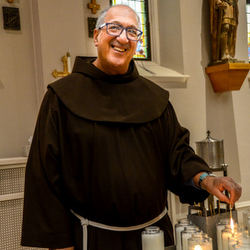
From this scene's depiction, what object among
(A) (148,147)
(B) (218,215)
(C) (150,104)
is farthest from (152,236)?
(C) (150,104)

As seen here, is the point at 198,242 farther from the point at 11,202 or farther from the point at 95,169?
the point at 11,202

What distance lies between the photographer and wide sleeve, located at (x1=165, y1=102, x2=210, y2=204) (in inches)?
91.2

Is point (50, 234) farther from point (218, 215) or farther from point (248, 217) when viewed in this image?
point (248, 217)

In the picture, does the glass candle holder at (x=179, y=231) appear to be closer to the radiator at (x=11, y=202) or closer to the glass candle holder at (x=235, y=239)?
the glass candle holder at (x=235, y=239)

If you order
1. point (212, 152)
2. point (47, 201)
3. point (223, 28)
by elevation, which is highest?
point (223, 28)

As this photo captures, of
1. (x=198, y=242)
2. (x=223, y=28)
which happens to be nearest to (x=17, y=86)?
(x=223, y=28)

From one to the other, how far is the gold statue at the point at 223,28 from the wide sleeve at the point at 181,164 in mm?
3720

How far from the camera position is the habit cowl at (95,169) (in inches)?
84.8

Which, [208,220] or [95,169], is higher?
[95,169]

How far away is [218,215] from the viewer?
1963 mm

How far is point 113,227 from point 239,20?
5254 millimetres

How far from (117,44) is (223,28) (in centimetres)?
408

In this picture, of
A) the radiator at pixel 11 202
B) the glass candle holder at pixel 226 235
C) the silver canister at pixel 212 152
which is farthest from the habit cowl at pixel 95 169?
the silver canister at pixel 212 152

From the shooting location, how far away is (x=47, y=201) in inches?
84.4
